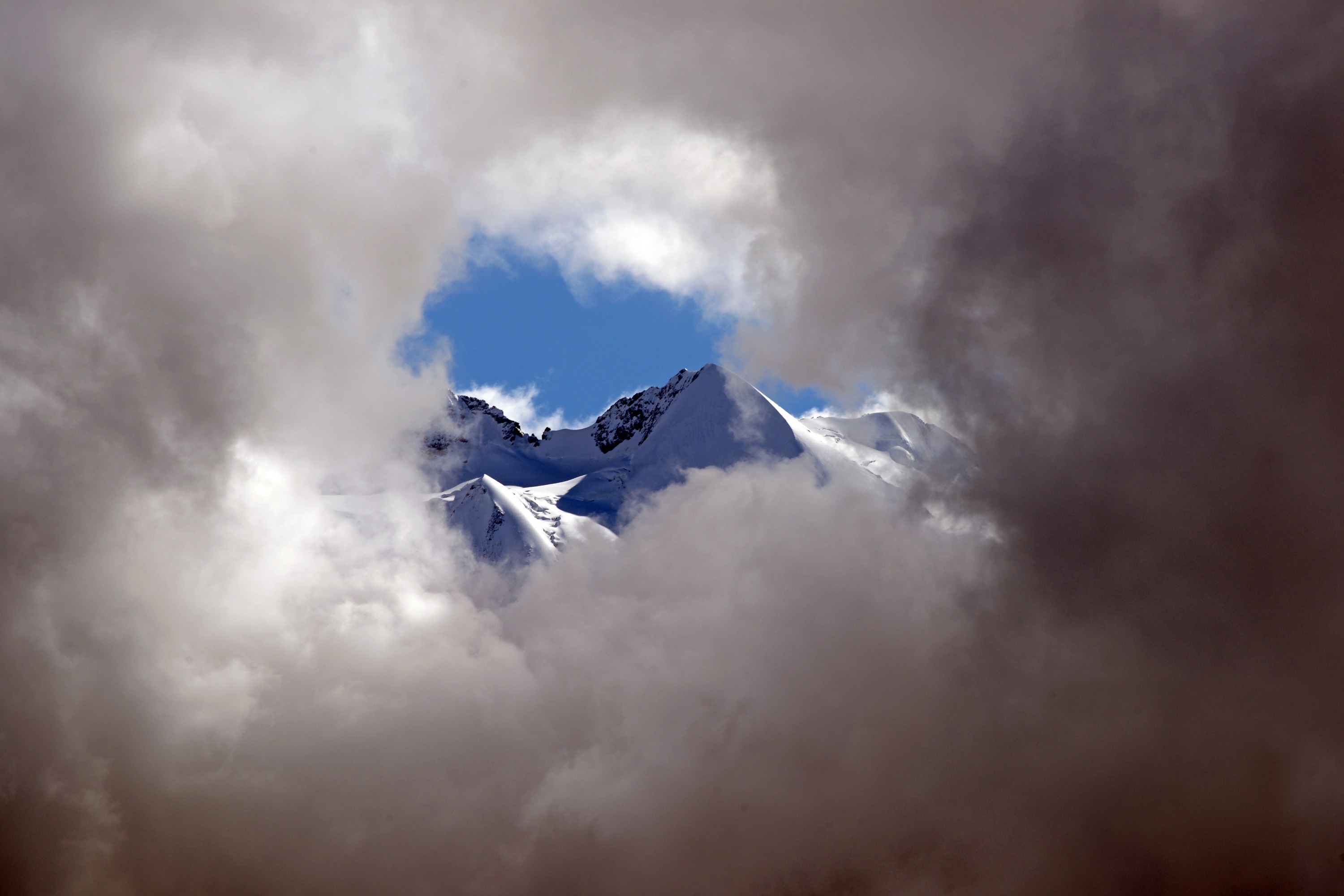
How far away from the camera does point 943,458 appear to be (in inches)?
6678

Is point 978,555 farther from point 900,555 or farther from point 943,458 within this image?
point 900,555

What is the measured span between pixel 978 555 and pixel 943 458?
27.6 m

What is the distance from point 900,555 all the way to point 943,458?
31.1 m

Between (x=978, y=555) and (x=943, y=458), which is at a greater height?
(x=943, y=458)

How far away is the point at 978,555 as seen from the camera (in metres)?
146

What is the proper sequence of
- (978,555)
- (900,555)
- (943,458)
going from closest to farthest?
(978,555) → (943,458) → (900,555)

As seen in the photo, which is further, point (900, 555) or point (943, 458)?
point (900, 555)

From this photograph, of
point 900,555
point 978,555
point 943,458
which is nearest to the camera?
point 978,555

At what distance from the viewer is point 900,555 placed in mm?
194625

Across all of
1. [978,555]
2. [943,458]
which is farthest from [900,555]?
[978,555]

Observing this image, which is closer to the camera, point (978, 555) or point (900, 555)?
point (978, 555)
